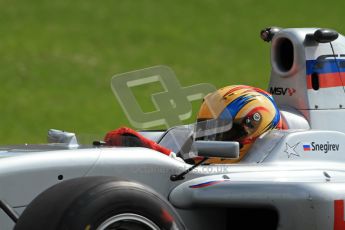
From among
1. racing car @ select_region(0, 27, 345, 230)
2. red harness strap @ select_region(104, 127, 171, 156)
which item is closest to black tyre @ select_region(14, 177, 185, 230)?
racing car @ select_region(0, 27, 345, 230)

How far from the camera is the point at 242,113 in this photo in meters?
7.86

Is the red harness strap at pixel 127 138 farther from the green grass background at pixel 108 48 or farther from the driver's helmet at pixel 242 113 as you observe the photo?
the green grass background at pixel 108 48

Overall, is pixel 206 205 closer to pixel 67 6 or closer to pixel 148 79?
pixel 148 79

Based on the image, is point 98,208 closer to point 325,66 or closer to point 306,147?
point 306,147

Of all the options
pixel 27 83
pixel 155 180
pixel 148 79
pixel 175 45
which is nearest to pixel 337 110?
pixel 148 79

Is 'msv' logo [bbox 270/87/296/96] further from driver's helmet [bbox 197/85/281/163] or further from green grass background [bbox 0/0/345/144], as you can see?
green grass background [bbox 0/0/345/144]

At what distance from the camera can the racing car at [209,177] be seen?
5988 millimetres

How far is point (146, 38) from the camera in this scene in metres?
27.8

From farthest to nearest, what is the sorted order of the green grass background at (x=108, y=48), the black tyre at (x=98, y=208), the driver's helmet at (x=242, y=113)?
the green grass background at (x=108, y=48) < the driver's helmet at (x=242, y=113) < the black tyre at (x=98, y=208)

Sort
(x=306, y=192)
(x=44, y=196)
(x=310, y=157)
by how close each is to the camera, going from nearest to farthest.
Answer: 1. (x=44, y=196)
2. (x=306, y=192)
3. (x=310, y=157)

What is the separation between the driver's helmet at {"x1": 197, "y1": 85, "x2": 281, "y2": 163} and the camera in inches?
307

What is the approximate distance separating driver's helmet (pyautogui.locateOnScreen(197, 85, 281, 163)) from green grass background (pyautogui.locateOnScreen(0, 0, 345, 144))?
11.1m

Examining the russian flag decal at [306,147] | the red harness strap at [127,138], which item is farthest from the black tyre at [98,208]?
the russian flag decal at [306,147]

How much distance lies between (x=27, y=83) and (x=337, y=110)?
15.7 m
